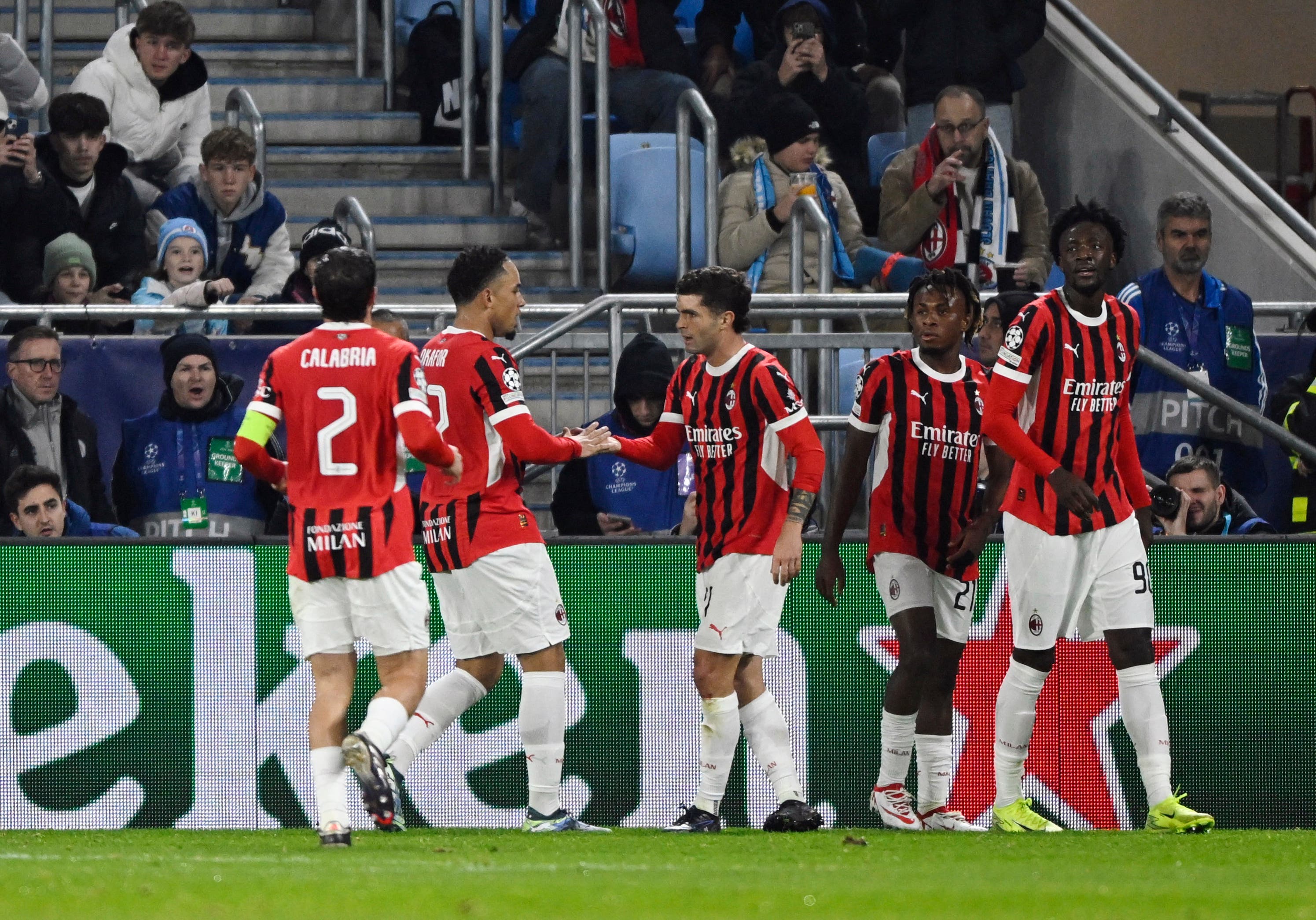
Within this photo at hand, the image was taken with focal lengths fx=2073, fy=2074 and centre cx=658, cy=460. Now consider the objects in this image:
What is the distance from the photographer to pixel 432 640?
9.16 meters

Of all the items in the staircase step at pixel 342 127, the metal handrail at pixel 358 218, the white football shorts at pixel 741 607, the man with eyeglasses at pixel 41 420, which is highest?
the staircase step at pixel 342 127

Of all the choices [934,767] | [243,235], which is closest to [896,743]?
[934,767]

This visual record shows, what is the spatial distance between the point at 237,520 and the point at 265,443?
3.01 metres

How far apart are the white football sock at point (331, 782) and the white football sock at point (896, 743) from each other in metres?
2.25

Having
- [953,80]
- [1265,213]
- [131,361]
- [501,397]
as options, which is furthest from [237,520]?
[1265,213]

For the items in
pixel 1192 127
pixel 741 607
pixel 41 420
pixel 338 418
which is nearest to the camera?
pixel 338 418

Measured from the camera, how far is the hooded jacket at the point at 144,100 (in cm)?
1262

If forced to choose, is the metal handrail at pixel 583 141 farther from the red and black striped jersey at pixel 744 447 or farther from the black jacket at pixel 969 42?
the red and black striped jersey at pixel 744 447

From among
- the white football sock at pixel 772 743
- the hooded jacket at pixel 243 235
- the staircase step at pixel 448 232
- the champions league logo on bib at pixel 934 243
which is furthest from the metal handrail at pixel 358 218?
the white football sock at pixel 772 743

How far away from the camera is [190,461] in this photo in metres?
9.95

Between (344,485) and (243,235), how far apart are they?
4.95 m

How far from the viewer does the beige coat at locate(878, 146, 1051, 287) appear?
1230 cm

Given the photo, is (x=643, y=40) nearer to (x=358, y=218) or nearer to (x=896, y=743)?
(x=358, y=218)

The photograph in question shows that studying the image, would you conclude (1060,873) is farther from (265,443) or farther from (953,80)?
(953,80)
